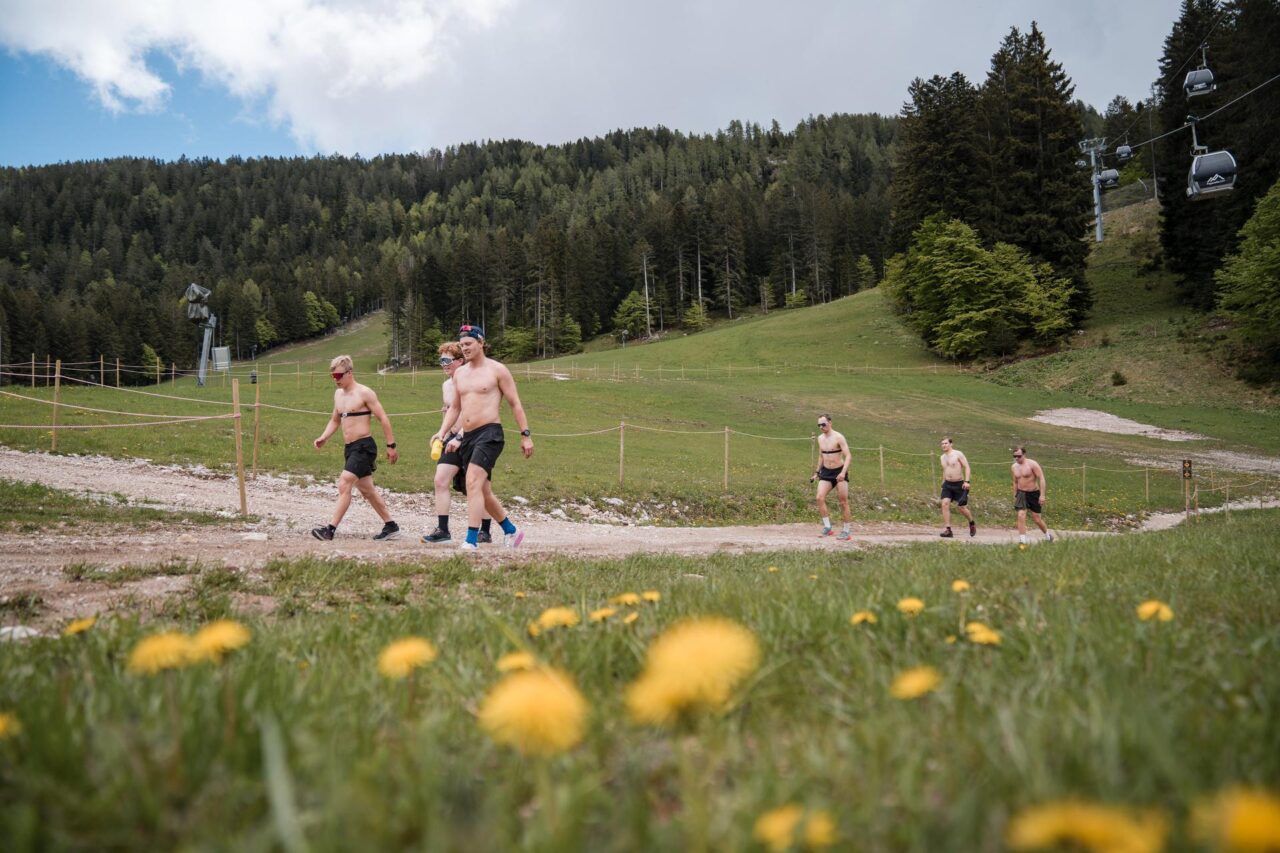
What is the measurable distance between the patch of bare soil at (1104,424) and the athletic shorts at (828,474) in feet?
101

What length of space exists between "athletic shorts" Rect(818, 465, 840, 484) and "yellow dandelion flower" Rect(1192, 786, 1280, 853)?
13.5m

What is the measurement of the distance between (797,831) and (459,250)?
357ft

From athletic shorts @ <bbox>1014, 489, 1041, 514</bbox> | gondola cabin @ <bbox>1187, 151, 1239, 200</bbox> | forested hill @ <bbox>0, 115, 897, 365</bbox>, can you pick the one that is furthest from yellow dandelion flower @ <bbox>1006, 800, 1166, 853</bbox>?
forested hill @ <bbox>0, 115, 897, 365</bbox>

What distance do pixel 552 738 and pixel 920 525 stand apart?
730 inches

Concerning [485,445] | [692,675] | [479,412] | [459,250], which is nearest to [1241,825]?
[692,675]

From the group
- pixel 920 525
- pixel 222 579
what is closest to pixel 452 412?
pixel 222 579

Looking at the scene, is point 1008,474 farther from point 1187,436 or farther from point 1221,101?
point 1221,101

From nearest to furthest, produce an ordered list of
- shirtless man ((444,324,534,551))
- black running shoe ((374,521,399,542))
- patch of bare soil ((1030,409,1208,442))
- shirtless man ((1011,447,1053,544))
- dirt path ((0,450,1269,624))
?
dirt path ((0,450,1269,624))
shirtless man ((444,324,534,551))
black running shoe ((374,521,399,542))
shirtless man ((1011,447,1053,544))
patch of bare soil ((1030,409,1208,442))

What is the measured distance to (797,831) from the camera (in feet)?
2.58

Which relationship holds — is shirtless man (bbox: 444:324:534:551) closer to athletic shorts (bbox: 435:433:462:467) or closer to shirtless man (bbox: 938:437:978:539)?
athletic shorts (bbox: 435:433:462:467)

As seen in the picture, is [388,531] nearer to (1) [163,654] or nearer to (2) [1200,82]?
(1) [163,654]

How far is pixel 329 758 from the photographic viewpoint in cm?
103

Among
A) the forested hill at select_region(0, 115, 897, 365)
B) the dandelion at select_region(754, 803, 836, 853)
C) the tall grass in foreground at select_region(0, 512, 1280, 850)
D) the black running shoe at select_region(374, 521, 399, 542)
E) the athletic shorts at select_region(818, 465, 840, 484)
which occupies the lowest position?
the black running shoe at select_region(374, 521, 399, 542)

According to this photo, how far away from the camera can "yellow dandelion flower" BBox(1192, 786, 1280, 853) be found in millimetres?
510
